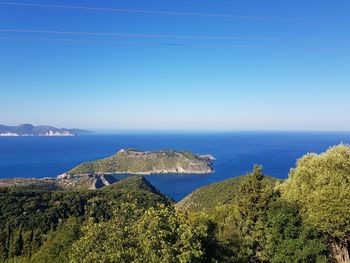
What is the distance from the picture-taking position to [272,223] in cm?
1769

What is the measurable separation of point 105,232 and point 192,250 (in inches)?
129

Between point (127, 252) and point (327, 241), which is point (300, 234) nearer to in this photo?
point (327, 241)

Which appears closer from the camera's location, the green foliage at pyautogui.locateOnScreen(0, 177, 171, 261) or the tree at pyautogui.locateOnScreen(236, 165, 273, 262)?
the tree at pyautogui.locateOnScreen(236, 165, 273, 262)

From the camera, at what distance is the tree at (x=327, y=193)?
18.1 metres

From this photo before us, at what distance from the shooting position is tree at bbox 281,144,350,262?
18.1 meters

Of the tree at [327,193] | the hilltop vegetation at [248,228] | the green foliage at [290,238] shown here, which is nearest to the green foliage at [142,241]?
the hilltop vegetation at [248,228]

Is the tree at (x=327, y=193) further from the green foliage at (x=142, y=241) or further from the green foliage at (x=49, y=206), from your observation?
the green foliage at (x=49, y=206)

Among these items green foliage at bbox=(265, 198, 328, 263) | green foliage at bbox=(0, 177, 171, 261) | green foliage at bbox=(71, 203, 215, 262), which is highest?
green foliage at bbox=(71, 203, 215, 262)

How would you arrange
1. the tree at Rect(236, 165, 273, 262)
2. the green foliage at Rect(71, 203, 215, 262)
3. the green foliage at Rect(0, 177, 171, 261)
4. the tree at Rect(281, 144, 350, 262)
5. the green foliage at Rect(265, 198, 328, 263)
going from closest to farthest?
1. the green foliage at Rect(71, 203, 215, 262)
2. the green foliage at Rect(265, 198, 328, 263)
3. the tree at Rect(236, 165, 273, 262)
4. the tree at Rect(281, 144, 350, 262)
5. the green foliage at Rect(0, 177, 171, 261)

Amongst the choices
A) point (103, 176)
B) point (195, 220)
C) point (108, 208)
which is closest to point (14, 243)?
point (108, 208)

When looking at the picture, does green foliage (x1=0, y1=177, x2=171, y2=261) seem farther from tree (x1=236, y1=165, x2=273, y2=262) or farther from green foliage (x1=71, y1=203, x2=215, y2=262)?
green foliage (x1=71, y1=203, x2=215, y2=262)

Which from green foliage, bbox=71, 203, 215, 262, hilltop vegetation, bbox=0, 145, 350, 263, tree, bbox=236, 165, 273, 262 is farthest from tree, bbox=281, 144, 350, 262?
green foliage, bbox=71, 203, 215, 262

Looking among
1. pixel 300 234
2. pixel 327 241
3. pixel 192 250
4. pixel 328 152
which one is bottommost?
pixel 327 241

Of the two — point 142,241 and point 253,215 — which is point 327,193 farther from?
point 142,241
